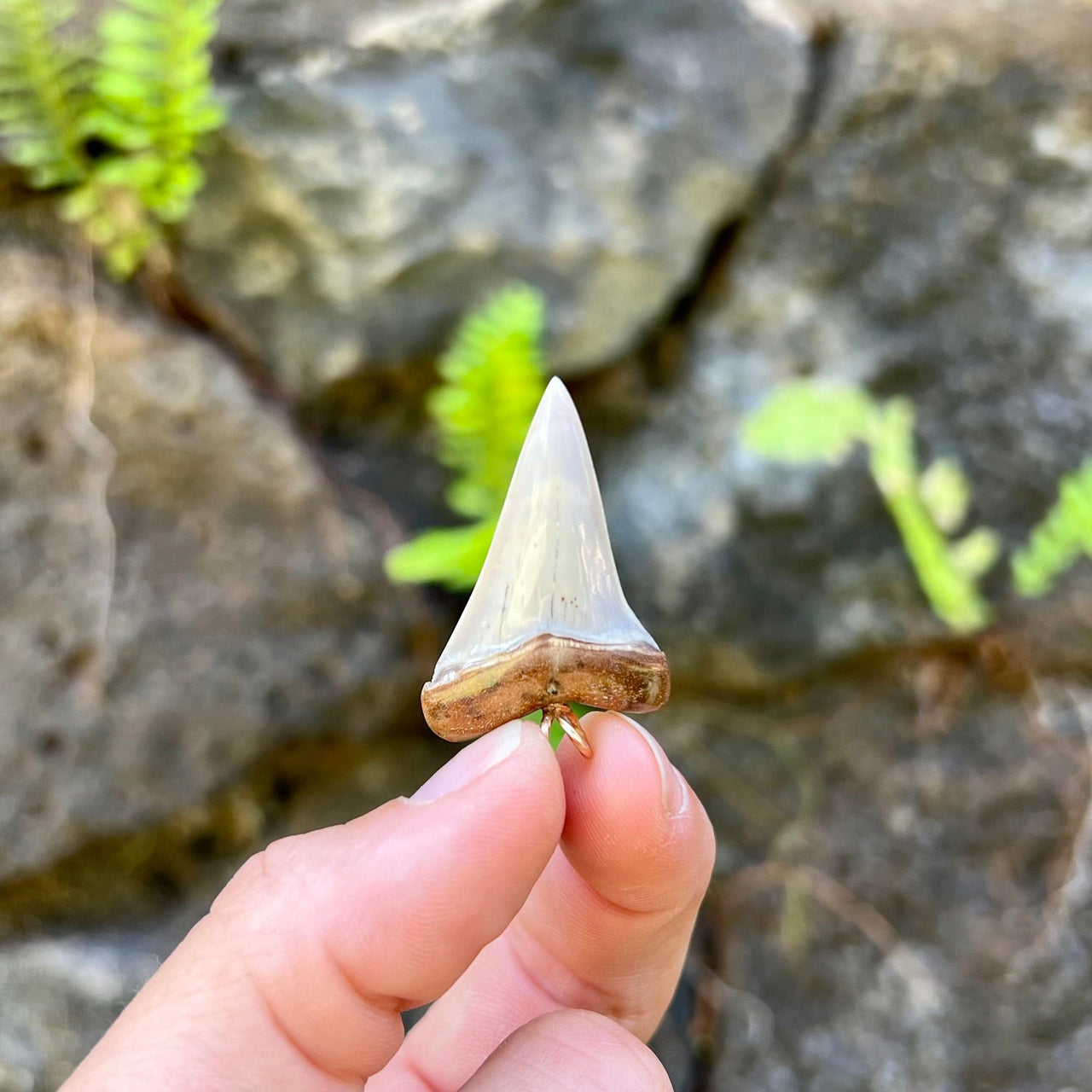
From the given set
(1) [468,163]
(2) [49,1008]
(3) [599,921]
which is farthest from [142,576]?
(3) [599,921]

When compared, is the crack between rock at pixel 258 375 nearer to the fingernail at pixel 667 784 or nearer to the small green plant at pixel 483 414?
the small green plant at pixel 483 414

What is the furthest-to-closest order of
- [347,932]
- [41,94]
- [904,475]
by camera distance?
1. [904,475]
2. [41,94]
3. [347,932]

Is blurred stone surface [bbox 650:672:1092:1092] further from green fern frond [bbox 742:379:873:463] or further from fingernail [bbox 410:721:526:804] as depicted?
fingernail [bbox 410:721:526:804]

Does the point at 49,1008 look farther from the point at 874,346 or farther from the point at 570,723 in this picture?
the point at 874,346

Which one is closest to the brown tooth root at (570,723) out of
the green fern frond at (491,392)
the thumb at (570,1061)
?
the thumb at (570,1061)

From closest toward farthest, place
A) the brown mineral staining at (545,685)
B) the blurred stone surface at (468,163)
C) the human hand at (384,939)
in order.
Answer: the human hand at (384,939)
the brown mineral staining at (545,685)
the blurred stone surface at (468,163)

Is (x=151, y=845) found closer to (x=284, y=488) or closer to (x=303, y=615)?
(x=303, y=615)

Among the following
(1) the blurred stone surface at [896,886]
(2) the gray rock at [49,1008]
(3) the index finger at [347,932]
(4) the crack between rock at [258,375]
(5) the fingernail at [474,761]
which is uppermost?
(5) the fingernail at [474,761]
